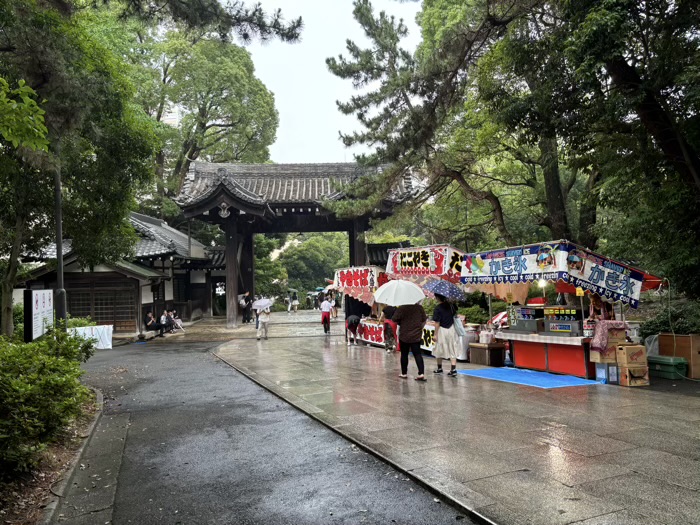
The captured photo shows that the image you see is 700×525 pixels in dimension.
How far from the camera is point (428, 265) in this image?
42.6ft

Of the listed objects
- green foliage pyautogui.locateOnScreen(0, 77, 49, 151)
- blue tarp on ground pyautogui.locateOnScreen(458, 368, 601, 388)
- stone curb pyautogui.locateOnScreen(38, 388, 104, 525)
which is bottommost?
blue tarp on ground pyautogui.locateOnScreen(458, 368, 601, 388)

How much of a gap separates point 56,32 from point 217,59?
23.8 metres

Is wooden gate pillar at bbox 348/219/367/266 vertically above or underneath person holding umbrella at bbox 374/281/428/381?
above

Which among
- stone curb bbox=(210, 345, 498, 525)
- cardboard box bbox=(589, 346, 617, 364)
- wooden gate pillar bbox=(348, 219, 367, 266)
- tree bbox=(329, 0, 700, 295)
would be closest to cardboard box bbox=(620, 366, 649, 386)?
cardboard box bbox=(589, 346, 617, 364)

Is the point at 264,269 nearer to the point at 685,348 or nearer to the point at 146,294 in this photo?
the point at 146,294

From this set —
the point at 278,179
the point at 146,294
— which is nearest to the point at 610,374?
the point at 146,294

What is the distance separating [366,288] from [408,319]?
6969 millimetres

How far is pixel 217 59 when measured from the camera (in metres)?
30.0

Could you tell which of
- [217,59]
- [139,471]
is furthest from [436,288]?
[217,59]

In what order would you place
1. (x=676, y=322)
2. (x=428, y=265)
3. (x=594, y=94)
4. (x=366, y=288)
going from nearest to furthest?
(x=594, y=94)
(x=676, y=322)
(x=428, y=265)
(x=366, y=288)

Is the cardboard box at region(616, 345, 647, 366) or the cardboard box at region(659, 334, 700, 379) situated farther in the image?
the cardboard box at region(659, 334, 700, 379)

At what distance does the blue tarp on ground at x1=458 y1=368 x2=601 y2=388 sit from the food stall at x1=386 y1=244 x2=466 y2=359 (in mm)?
1750

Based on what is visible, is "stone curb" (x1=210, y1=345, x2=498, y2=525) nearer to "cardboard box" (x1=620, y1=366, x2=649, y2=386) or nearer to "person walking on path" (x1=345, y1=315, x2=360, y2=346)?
"cardboard box" (x1=620, y1=366, x2=649, y2=386)

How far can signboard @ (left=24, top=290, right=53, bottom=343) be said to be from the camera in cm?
724
